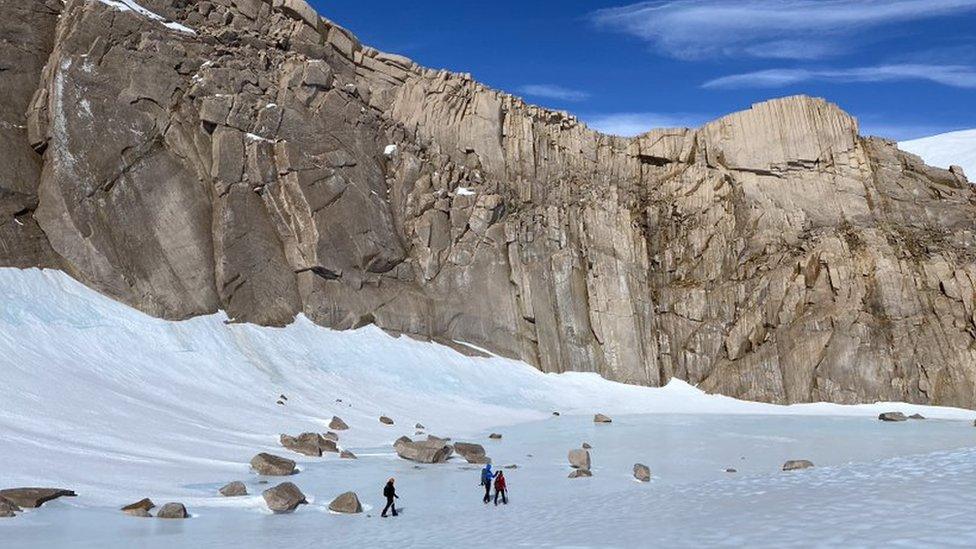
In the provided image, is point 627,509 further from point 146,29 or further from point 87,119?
point 146,29

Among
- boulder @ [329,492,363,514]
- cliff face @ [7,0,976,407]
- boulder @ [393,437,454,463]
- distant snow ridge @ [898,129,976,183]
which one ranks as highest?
distant snow ridge @ [898,129,976,183]

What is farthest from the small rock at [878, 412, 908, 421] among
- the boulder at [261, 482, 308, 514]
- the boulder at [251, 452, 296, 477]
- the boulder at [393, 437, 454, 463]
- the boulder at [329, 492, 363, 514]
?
the boulder at [261, 482, 308, 514]

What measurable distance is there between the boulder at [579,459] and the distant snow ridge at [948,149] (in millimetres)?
96853

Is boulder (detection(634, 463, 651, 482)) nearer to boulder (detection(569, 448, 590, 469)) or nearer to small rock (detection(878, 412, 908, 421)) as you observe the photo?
boulder (detection(569, 448, 590, 469))

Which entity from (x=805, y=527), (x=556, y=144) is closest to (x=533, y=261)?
(x=556, y=144)

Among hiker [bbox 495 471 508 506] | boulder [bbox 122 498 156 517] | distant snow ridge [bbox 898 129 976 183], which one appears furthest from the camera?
distant snow ridge [bbox 898 129 976 183]

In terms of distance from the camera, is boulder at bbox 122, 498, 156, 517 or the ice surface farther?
boulder at bbox 122, 498, 156, 517

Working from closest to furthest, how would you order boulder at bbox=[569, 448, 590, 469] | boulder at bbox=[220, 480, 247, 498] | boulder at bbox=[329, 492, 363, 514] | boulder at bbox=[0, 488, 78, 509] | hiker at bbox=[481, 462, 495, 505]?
boulder at bbox=[0, 488, 78, 509] < boulder at bbox=[329, 492, 363, 514] < boulder at bbox=[220, 480, 247, 498] < hiker at bbox=[481, 462, 495, 505] < boulder at bbox=[569, 448, 590, 469]

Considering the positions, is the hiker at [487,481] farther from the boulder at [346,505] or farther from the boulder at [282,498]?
the boulder at [282,498]

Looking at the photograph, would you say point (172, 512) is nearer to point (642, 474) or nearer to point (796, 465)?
point (642, 474)

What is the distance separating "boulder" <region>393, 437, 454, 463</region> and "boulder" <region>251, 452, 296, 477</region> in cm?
587

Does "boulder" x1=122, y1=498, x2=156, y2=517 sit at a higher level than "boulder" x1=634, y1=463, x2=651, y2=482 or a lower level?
higher

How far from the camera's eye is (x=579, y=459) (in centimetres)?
2977

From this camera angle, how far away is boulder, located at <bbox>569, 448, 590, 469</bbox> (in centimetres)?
2952
